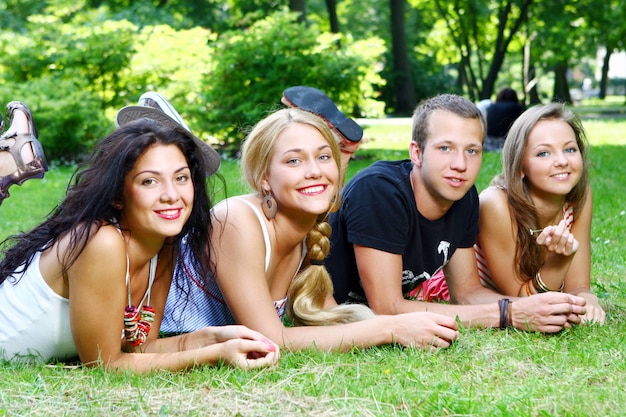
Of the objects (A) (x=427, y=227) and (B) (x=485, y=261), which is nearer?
(A) (x=427, y=227)

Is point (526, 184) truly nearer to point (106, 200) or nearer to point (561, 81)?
point (106, 200)

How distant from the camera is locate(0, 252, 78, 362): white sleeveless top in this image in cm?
333

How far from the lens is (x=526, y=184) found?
442 cm

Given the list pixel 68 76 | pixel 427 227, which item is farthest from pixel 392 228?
pixel 68 76

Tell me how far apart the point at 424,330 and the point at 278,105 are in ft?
6.30

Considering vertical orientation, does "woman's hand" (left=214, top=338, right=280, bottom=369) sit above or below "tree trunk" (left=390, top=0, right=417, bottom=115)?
below

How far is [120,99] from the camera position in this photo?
14492 mm

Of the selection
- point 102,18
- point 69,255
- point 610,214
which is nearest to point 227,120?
point 102,18

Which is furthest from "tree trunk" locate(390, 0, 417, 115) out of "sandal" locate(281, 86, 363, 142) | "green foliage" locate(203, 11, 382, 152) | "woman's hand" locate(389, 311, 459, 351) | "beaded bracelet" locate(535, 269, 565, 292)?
"woman's hand" locate(389, 311, 459, 351)

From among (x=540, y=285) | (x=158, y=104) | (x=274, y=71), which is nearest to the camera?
(x=158, y=104)

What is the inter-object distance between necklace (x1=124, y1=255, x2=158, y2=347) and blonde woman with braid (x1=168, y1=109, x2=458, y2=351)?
28 centimetres

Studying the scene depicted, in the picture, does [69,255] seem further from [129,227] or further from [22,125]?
[22,125]

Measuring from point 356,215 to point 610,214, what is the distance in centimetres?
448

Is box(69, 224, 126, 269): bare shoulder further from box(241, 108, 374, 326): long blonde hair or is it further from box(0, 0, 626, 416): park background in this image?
box(241, 108, 374, 326): long blonde hair
